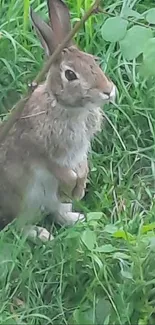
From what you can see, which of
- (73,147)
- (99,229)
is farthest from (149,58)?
(73,147)

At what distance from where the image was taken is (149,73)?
103 inches

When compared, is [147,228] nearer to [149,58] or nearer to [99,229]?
[99,229]

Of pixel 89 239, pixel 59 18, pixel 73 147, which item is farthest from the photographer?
pixel 73 147

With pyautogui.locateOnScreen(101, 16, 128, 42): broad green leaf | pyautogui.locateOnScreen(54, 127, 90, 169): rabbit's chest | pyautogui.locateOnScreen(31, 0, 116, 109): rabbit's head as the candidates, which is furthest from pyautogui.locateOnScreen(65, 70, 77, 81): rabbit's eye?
pyautogui.locateOnScreen(101, 16, 128, 42): broad green leaf

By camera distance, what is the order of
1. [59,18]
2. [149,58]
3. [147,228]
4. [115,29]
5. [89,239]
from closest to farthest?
1. [149,58]
2. [115,29]
3. [89,239]
4. [147,228]
5. [59,18]

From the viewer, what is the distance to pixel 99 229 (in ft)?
12.6

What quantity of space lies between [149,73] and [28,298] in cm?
128

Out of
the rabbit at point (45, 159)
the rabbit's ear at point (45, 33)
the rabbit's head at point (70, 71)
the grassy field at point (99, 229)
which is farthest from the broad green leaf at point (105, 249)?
the rabbit's ear at point (45, 33)

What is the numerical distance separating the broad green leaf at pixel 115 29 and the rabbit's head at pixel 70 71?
852 millimetres

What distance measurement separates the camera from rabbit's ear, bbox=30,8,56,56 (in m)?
3.71

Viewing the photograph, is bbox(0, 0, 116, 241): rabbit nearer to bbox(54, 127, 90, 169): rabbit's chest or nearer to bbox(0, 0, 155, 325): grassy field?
bbox(54, 127, 90, 169): rabbit's chest

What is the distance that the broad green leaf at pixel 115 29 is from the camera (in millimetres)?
2754

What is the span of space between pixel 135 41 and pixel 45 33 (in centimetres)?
105

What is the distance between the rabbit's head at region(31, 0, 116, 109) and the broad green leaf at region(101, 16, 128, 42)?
852 millimetres
